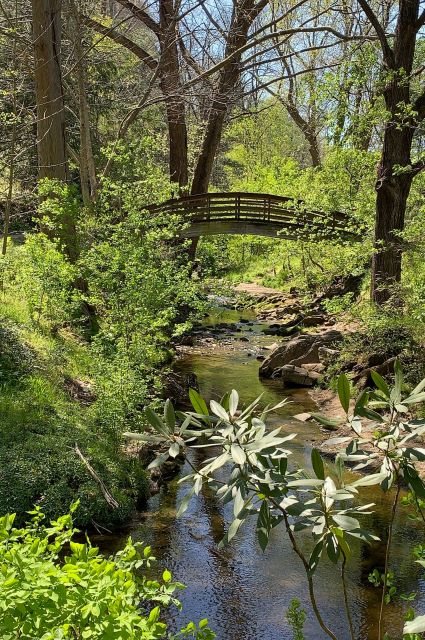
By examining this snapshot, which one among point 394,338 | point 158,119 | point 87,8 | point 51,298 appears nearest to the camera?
point 51,298

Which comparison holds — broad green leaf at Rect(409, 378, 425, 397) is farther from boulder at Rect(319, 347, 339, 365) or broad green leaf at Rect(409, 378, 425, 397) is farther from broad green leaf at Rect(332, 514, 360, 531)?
boulder at Rect(319, 347, 339, 365)

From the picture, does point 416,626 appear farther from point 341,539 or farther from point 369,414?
point 369,414

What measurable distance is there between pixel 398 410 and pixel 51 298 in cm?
876

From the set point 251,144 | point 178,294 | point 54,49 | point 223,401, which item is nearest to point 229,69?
point 54,49

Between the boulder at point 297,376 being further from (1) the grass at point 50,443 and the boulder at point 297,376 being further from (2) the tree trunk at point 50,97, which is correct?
(1) the grass at point 50,443

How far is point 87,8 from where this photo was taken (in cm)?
1584


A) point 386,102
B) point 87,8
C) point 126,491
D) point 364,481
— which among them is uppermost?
point 87,8

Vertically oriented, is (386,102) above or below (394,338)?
above

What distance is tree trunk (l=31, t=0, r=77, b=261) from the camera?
12.5 metres

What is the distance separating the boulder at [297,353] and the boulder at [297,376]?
366 mm

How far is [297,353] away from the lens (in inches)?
606

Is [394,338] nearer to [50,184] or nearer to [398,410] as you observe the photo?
[50,184]

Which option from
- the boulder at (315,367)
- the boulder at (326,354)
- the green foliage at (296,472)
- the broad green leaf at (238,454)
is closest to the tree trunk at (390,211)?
the boulder at (326,354)

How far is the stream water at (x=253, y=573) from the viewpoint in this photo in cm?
570
